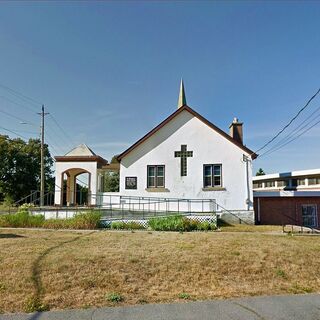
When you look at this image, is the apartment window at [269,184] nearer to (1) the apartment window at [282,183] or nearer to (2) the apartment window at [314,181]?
(1) the apartment window at [282,183]

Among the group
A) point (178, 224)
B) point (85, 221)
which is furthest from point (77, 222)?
point (178, 224)

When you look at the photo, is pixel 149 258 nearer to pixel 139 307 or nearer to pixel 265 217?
pixel 139 307

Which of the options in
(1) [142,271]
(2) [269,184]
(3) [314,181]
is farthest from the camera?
(2) [269,184]

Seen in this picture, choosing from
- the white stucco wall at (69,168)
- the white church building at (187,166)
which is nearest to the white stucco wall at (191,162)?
the white church building at (187,166)

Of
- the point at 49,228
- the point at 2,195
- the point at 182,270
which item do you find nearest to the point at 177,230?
the point at 49,228

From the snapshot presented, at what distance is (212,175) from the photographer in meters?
20.4

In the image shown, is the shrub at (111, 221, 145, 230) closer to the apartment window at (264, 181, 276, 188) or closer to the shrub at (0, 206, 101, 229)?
the shrub at (0, 206, 101, 229)

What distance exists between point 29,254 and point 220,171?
14118 mm

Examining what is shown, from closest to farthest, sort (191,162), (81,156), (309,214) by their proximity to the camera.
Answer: (191,162) → (309,214) → (81,156)

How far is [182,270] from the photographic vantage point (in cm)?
771

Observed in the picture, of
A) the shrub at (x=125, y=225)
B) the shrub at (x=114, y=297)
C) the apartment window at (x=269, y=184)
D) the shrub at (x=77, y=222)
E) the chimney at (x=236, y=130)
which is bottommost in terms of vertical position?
the shrub at (x=114, y=297)

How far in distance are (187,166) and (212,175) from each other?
178 cm

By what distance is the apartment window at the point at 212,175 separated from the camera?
66.4 ft

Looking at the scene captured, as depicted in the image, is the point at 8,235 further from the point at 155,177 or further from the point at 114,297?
the point at 155,177
